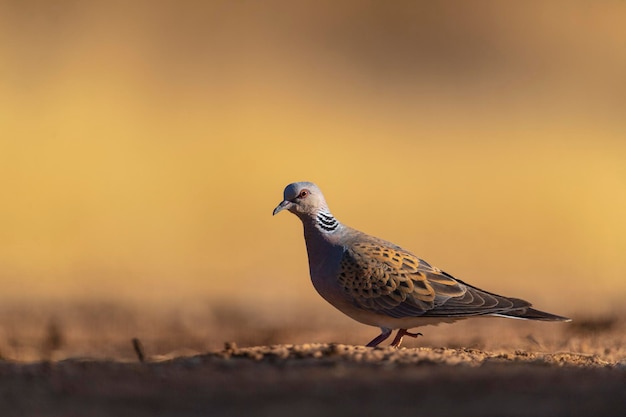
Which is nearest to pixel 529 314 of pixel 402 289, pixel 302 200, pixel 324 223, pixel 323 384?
pixel 402 289

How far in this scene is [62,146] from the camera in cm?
2283

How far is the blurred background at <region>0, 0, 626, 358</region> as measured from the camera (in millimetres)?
15508

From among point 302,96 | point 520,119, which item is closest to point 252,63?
point 302,96

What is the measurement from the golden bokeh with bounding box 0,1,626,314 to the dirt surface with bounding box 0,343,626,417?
21.2 ft

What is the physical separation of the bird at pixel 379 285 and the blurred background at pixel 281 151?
2.52 m

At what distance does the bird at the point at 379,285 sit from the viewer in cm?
886

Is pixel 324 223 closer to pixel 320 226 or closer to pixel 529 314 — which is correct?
pixel 320 226

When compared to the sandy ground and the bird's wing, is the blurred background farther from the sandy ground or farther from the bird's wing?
the sandy ground

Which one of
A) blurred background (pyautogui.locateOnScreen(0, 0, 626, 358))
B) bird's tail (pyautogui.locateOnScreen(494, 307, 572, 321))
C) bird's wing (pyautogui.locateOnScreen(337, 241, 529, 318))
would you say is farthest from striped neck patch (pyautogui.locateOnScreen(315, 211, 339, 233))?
blurred background (pyautogui.locateOnScreen(0, 0, 626, 358))

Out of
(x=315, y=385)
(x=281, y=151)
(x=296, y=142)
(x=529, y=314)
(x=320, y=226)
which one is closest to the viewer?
(x=315, y=385)

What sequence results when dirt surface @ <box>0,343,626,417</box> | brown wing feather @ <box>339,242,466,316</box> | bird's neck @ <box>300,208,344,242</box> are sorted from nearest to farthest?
dirt surface @ <box>0,343,626,417</box> → brown wing feather @ <box>339,242,466,316</box> → bird's neck @ <box>300,208,344,242</box>

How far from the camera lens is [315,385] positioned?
6.32 m

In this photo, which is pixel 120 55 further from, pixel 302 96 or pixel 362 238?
pixel 362 238

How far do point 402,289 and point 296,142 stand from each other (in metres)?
14.7
